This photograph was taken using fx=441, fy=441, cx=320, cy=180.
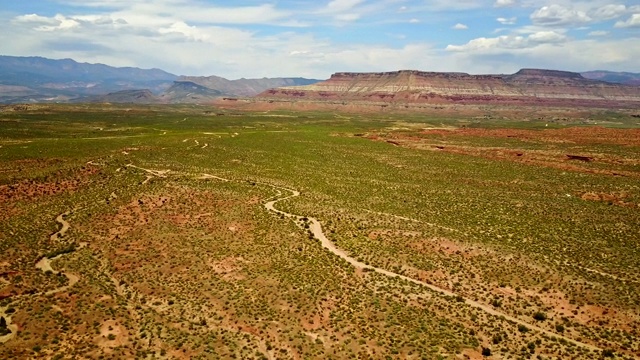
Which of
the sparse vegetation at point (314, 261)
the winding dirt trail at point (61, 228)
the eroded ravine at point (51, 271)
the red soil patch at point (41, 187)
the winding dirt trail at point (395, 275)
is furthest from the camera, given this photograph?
the red soil patch at point (41, 187)

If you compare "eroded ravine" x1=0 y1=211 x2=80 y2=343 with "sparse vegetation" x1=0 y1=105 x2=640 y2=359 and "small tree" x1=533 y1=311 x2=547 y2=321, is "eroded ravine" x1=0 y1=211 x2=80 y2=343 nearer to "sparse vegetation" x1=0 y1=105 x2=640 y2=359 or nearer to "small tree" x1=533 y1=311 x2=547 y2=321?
"sparse vegetation" x1=0 y1=105 x2=640 y2=359

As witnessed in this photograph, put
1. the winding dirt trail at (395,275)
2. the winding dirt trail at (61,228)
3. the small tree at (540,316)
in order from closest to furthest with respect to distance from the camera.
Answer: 1. the winding dirt trail at (395,275)
2. the small tree at (540,316)
3. the winding dirt trail at (61,228)

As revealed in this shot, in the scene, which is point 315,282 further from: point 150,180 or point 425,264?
point 150,180

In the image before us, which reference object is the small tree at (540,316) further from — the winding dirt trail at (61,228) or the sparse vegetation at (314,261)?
the winding dirt trail at (61,228)

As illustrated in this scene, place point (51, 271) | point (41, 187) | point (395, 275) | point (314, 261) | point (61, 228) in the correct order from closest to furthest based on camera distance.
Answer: point (51, 271) → point (395, 275) → point (314, 261) → point (61, 228) → point (41, 187)

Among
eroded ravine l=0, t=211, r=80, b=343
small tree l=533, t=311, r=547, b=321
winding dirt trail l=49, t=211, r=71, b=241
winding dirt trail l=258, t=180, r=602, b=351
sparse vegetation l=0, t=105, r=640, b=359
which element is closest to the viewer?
eroded ravine l=0, t=211, r=80, b=343

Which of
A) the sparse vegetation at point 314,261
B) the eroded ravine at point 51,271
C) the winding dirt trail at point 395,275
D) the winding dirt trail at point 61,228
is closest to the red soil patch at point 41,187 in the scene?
the sparse vegetation at point 314,261

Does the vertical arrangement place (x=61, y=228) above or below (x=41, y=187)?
below

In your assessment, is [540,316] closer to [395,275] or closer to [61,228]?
[395,275]

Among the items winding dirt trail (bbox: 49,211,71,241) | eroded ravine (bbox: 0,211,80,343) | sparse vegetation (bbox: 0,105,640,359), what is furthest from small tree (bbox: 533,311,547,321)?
winding dirt trail (bbox: 49,211,71,241)

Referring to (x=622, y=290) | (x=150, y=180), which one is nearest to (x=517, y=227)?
(x=622, y=290)

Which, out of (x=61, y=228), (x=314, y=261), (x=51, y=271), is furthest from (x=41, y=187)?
(x=314, y=261)
